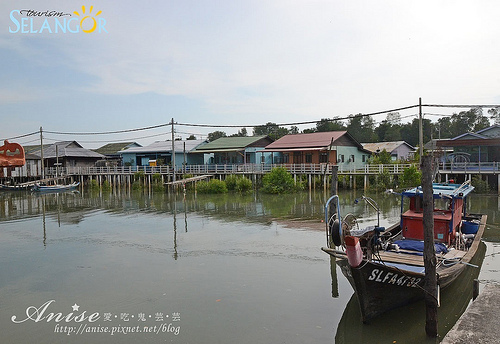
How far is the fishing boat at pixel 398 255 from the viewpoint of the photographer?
7.70m

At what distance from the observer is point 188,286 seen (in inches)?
418

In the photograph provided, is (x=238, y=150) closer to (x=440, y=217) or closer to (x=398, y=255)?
(x=440, y=217)

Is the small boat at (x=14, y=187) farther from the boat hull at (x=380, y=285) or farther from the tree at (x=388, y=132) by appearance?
the tree at (x=388, y=132)

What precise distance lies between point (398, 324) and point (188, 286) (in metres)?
5.30

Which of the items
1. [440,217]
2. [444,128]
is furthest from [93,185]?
[444,128]

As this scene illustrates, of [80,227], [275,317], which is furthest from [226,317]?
[80,227]

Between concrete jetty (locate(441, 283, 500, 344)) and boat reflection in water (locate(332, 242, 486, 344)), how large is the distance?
37.0 inches

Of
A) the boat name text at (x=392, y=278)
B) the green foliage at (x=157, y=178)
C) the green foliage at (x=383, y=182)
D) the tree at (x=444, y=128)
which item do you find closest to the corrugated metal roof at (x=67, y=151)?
the green foliage at (x=157, y=178)

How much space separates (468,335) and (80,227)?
17967 millimetres

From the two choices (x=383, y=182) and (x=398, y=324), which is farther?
(x=383, y=182)

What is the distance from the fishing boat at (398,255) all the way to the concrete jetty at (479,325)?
0.90 m

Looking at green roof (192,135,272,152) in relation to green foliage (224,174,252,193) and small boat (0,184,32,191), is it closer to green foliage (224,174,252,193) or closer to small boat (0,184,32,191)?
green foliage (224,174,252,193)

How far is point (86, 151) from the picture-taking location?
5325 cm

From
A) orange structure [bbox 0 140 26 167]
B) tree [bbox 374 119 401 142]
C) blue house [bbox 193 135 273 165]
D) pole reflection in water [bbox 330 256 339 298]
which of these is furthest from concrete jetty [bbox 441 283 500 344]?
tree [bbox 374 119 401 142]
